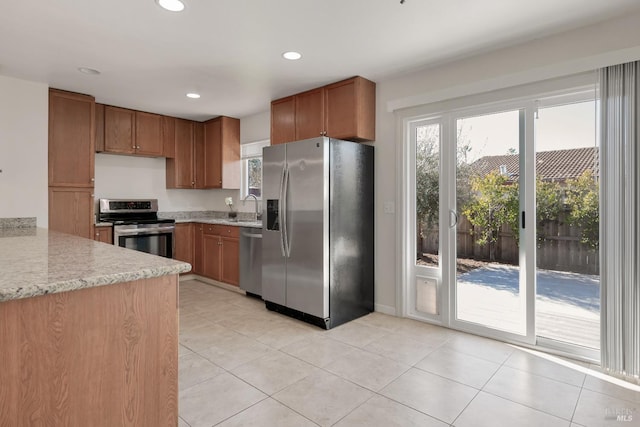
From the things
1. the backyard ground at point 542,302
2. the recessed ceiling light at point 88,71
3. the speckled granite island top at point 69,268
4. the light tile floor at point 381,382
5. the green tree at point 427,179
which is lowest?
the light tile floor at point 381,382

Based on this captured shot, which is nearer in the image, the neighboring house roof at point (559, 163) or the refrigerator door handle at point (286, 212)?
the neighboring house roof at point (559, 163)

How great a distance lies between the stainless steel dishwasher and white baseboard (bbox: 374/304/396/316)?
4.55 feet

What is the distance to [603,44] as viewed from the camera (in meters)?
2.43

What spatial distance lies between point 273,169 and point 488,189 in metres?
2.06

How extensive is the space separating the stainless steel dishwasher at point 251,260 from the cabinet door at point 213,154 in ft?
4.28

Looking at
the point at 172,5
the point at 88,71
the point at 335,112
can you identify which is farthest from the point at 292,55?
the point at 88,71

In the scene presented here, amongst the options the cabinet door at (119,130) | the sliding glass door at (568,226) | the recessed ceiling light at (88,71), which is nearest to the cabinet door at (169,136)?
the cabinet door at (119,130)

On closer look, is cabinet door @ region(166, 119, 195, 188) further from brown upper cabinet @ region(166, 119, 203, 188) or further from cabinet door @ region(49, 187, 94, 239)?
cabinet door @ region(49, 187, 94, 239)

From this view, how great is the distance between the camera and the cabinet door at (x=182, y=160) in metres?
5.27

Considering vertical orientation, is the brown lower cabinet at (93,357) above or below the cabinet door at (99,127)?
below

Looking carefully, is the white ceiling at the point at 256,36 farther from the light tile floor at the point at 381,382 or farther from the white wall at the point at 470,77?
the light tile floor at the point at 381,382

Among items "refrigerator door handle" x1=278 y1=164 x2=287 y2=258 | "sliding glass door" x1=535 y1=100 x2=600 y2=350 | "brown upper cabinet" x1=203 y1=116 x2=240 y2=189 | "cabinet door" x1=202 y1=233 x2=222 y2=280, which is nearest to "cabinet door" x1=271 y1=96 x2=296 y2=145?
"refrigerator door handle" x1=278 y1=164 x2=287 y2=258

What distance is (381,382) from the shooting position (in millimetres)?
2279

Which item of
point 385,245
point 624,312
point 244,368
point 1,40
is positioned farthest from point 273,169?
point 624,312
